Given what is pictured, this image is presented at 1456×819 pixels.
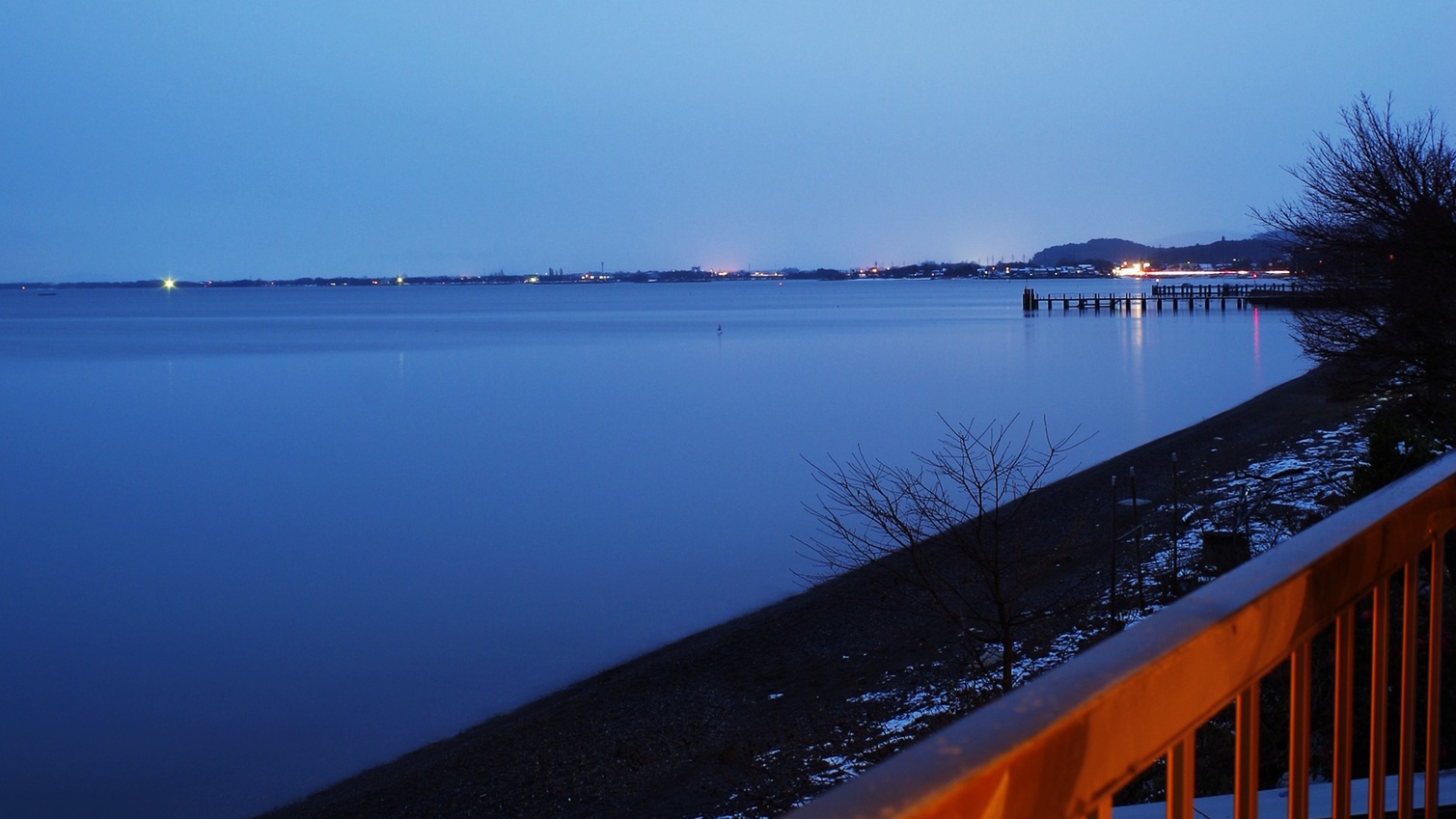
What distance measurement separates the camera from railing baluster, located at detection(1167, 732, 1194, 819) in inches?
50.6

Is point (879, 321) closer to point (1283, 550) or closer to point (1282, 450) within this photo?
point (1282, 450)

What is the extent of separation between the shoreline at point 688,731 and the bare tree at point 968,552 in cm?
76

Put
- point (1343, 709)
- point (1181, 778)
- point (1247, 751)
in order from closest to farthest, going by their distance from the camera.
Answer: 1. point (1181, 778)
2. point (1247, 751)
3. point (1343, 709)

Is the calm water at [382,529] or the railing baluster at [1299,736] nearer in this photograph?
the railing baluster at [1299,736]

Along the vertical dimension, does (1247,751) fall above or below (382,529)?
above

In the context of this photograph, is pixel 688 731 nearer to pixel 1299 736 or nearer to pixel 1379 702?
pixel 1379 702

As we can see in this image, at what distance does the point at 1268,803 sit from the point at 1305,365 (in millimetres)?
52390

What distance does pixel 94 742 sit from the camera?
13000 millimetres

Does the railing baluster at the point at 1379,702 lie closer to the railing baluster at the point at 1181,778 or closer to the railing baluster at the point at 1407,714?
the railing baluster at the point at 1407,714

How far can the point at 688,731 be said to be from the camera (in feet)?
36.6

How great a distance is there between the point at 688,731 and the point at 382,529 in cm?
1368

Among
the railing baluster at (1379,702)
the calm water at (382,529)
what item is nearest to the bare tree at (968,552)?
the calm water at (382,529)

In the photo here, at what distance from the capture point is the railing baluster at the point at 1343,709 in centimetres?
180

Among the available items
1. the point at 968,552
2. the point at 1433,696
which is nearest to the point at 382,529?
the point at 968,552
